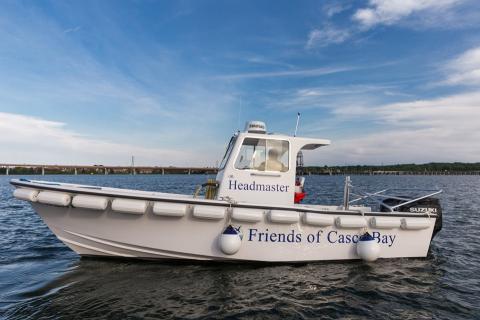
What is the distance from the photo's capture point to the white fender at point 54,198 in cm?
570

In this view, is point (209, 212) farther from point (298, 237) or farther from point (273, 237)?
point (298, 237)

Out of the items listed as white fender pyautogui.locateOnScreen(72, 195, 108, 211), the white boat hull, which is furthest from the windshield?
white fender pyautogui.locateOnScreen(72, 195, 108, 211)

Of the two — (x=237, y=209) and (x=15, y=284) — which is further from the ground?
(x=237, y=209)

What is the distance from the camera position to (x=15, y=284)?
18.2 ft

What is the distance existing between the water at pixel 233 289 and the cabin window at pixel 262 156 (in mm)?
2089

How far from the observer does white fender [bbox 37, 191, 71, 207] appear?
570cm

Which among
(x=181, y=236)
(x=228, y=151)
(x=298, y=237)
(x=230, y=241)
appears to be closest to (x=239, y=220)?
(x=230, y=241)

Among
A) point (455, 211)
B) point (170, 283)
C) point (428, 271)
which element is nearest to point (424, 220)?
point (428, 271)

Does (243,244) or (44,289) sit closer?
(44,289)

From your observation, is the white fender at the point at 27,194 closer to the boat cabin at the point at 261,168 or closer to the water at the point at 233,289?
the water at the point at 233,289

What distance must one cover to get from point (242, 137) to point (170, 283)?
10.9ft

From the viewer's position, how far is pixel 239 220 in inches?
238

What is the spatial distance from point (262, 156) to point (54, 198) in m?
4.16

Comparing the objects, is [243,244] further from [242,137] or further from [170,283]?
[242,137]
